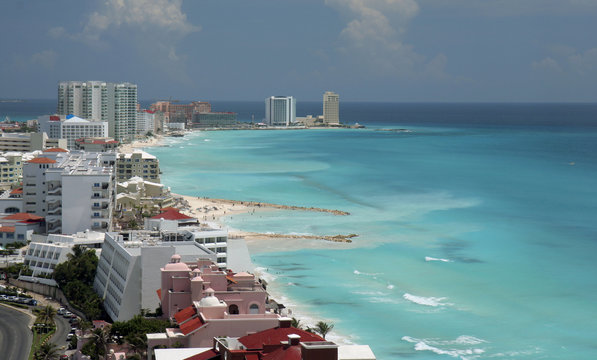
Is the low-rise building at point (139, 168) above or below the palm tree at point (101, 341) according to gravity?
above

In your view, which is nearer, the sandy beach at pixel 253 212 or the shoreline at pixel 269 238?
the shoreline at pixel 269 238

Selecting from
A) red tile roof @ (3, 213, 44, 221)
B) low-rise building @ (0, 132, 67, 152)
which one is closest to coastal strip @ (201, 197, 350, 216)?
red tile roof @ (3, 213, 44, 221)

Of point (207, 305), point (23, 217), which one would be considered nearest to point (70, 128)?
point (23, 217)

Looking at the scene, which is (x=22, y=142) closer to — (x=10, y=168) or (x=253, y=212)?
(x=10, y=168)

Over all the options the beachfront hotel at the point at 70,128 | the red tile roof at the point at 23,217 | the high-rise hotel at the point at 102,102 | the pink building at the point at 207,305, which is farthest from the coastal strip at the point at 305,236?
the high-rise hotel at the point at 102,102

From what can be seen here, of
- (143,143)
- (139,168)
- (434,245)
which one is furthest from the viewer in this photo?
(143,143)

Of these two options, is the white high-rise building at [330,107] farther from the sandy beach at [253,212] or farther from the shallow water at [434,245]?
the sandy beach at [253,212]

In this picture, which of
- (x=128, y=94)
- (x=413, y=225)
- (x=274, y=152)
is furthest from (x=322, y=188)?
(x=128, y=94)

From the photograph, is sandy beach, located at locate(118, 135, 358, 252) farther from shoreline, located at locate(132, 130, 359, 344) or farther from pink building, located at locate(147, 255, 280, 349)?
pink building, located at locate(147, 255, 280, 349)
